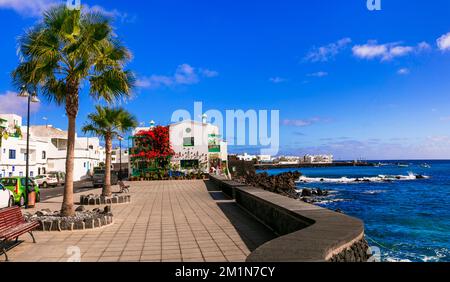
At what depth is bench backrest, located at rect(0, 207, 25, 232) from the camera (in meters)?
8.03

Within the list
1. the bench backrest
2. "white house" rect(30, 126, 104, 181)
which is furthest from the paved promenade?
"white house" rect(30, 126, 104, 181)

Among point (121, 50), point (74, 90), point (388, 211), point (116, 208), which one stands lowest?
point (388, 211)

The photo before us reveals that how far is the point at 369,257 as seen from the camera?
20.5 feet

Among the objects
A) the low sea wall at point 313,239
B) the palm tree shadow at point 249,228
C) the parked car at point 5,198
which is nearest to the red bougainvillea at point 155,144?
the parked car at point 5,198

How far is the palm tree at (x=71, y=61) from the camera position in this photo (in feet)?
36.8

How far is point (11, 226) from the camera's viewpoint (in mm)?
8477

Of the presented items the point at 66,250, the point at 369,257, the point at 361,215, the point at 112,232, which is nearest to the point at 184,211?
the point at 112,232

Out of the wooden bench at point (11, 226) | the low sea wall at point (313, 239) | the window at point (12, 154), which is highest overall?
the window at point (12, 154)

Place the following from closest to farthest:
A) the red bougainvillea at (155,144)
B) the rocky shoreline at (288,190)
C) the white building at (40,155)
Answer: the rocky shoreline at (288,190) → the white building at (40,155) → the red bougainvillea at (155,144)

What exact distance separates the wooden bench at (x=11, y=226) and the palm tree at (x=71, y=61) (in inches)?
101

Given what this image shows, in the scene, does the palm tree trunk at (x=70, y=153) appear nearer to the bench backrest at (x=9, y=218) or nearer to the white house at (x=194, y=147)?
the bench backrest at (x=9, y=218)

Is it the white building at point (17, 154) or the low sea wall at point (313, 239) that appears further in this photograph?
the white building at point (17, 154)
